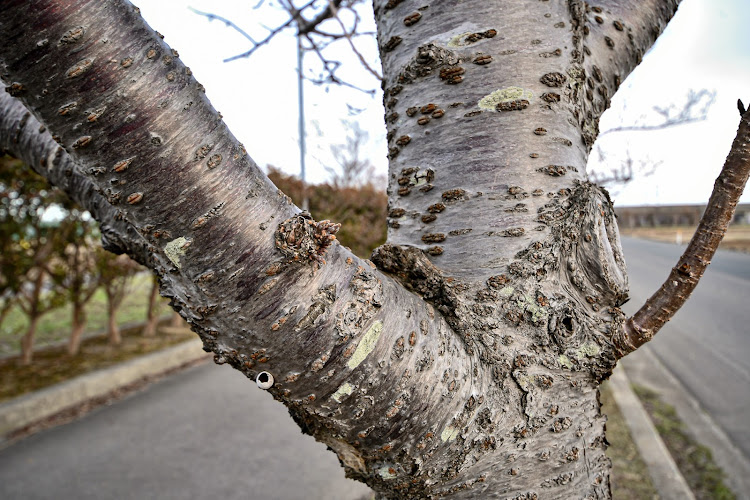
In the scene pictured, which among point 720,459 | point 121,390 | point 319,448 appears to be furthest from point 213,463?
point 720,459

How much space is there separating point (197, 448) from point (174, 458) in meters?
0.23

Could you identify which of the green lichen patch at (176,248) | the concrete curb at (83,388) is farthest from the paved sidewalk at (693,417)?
the concrete curb at (83,388)

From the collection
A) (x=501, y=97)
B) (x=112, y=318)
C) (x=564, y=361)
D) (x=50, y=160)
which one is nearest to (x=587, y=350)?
(x=564, y=361)

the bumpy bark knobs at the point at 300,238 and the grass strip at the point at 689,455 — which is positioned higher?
the bumpy bark knobs at the point at 300,238

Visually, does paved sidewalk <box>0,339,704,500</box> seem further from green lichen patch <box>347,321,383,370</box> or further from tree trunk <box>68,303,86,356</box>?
green lichen patch <box>347,321,383,370</box>

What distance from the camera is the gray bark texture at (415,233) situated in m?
0.69

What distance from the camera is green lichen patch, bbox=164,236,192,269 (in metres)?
0.74

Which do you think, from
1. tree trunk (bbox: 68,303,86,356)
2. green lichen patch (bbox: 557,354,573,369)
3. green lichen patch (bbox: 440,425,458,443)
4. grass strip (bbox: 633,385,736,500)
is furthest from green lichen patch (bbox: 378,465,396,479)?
tree trunk (bbox: 68,303,86,356)

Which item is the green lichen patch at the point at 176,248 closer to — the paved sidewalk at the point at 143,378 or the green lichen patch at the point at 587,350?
the green lichen patch at the point at 587,350

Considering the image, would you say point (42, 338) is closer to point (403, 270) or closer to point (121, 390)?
point (121, 390)

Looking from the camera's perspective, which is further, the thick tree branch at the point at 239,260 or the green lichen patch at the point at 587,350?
the green lichen patch at the point at 587,350

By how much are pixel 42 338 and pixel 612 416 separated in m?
7.55

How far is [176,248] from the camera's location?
2.46 ft

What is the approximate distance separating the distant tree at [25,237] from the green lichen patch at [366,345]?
5606 millimetres
